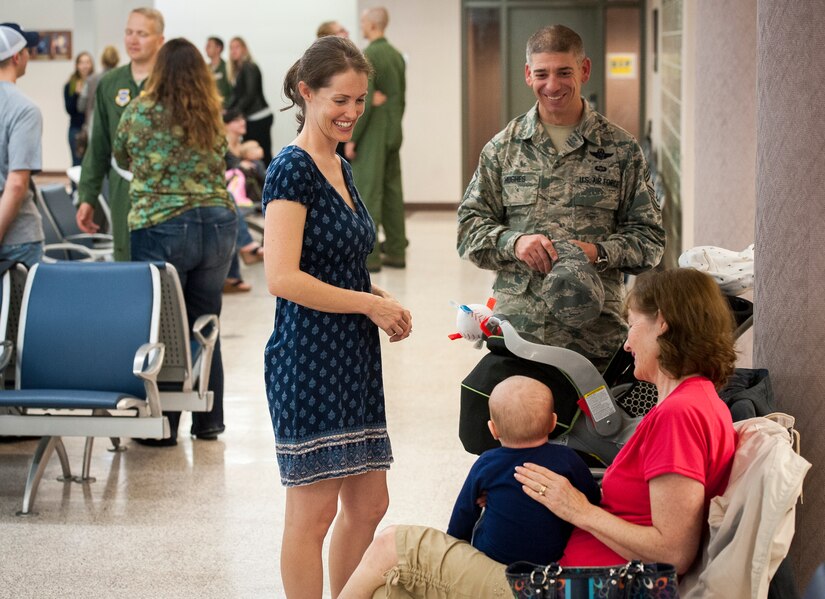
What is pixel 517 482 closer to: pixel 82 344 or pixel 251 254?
pixel 82 344

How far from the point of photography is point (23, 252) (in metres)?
4.98

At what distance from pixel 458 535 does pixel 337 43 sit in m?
1.14

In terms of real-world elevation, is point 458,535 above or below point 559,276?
below

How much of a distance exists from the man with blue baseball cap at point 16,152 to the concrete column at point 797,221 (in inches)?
121

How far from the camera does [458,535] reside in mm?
2559

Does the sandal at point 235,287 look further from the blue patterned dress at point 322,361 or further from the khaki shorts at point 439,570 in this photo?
the khaki shorts at point 439,570

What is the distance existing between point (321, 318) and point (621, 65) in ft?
42.9

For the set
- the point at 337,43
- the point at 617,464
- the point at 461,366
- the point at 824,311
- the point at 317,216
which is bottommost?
the point at 461,366

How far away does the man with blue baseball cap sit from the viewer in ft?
15.8

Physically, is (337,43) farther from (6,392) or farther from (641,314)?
(6,392)

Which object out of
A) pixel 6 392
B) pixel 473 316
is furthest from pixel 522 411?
pixel 6 392

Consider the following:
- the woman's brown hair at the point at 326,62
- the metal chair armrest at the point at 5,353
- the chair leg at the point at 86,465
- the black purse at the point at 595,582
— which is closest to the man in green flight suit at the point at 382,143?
the chair leg at the point at 86,465

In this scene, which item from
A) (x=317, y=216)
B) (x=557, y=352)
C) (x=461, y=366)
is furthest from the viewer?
(x=461, y=366)

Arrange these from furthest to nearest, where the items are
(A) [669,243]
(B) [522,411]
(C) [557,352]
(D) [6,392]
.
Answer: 1. (A) [669,243]
2. (D) [6,392]
3. (C) [557,352]
4. (B) [522,411]
